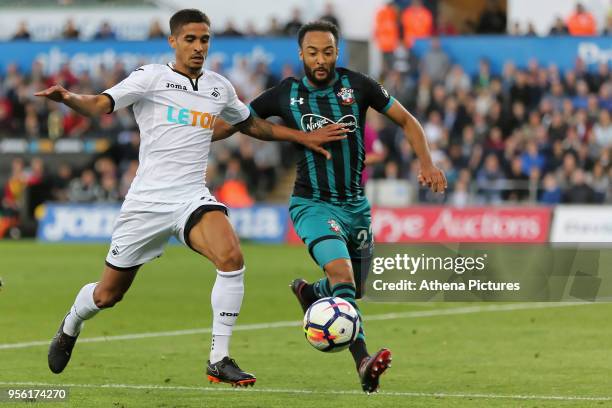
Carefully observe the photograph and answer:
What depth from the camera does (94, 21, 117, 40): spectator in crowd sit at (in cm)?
3241

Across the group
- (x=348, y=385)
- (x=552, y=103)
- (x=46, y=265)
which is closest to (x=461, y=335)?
(x=348, y=385)

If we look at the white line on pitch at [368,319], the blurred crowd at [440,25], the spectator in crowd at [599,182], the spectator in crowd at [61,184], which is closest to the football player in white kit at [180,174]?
the white line on pitch at [368,319]

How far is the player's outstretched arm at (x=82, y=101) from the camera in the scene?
812cm

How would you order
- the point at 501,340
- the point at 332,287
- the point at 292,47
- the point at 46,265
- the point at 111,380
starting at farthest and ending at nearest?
the point at 292,47 < the point at 46,265 < the point at 501,340 < the point at 111,380 < the point at 332,287

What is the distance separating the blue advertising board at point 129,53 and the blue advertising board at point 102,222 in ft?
13.9

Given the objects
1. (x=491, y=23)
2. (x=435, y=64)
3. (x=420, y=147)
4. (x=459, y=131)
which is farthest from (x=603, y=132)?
(x=420, y=147)

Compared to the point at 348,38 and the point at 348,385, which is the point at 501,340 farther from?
the point at 348,38

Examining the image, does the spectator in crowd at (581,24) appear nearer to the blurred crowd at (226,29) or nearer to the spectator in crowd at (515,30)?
the spectator in crowd at (515,30)

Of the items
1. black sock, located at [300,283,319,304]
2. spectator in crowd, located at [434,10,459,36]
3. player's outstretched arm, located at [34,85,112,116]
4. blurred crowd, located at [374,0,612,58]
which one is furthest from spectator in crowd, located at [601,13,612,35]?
player's outstretched arm, located at [34,85,112,116]

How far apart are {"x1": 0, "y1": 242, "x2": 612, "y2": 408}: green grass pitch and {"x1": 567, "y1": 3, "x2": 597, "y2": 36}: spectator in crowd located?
Result: 40.0 ft

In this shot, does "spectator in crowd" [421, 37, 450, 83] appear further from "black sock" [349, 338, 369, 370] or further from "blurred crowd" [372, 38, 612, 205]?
"black sock" [349, 338, 369, 370]

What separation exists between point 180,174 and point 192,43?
2.84 ft

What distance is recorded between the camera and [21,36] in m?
32.5

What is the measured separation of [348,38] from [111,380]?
21618 mm
